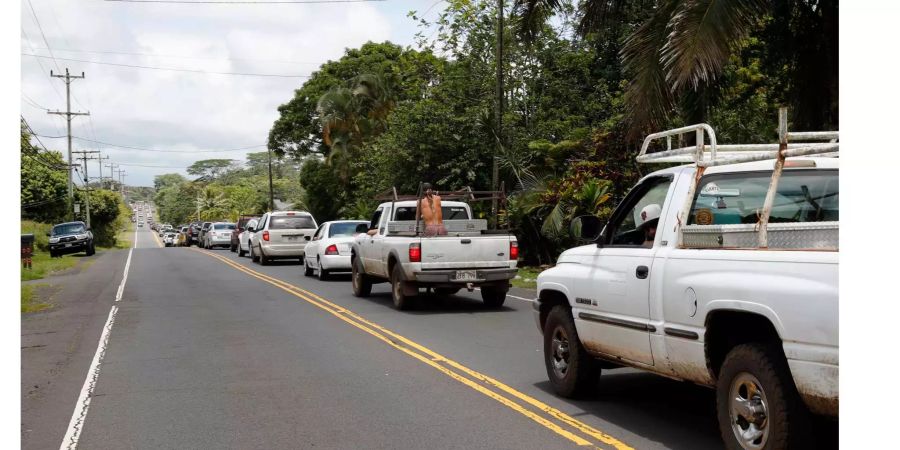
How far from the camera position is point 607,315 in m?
6.61

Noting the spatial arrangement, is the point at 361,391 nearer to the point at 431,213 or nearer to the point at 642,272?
the point at 642,272

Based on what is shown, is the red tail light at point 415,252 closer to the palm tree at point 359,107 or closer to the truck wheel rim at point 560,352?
the truck wheel rim at point 560,352

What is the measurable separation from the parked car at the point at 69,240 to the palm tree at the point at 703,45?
30.0 m

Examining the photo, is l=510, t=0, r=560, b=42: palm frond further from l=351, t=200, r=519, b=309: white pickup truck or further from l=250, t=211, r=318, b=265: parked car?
l=250, t=211, r=318, b=265: parked car

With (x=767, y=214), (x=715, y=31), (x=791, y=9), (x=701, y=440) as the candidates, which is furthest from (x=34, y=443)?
(x=791, y=9)

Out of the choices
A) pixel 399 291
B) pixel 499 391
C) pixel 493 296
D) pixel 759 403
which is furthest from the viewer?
pixel 493 296

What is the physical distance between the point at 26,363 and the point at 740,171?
334 inches

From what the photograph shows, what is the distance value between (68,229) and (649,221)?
3964 centimetres

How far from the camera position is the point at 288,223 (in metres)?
29.2

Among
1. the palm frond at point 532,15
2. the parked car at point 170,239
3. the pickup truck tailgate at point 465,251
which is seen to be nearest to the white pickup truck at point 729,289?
the pickup truck tailgate at point 465,251

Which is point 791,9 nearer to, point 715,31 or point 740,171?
point 715,31

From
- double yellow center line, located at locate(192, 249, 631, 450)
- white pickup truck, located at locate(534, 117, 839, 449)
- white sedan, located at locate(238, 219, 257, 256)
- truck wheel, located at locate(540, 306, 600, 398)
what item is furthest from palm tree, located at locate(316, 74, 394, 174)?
white pickup truck, located at locate(534, 117, 839, 449)

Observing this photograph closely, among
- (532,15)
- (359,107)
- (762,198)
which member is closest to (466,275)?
(532,15)

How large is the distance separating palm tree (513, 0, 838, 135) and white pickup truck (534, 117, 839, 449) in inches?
197
